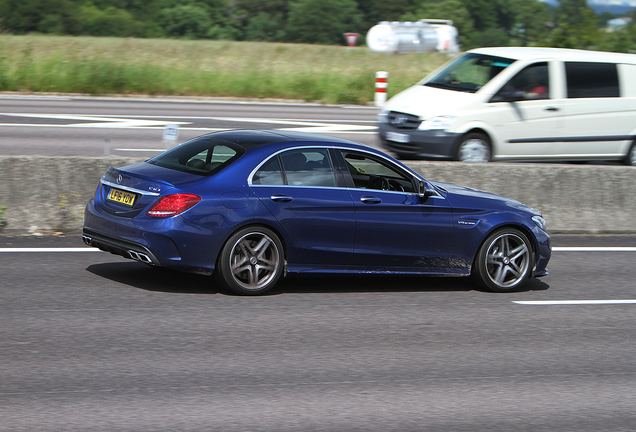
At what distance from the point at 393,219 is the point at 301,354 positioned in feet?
7.33

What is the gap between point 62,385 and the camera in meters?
5.03

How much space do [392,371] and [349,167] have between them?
2.62 metres

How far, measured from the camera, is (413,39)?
55.2m

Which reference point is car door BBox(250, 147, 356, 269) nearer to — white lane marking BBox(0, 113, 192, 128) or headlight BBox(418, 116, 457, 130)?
headlight BBox(418, 116, 457, 130)

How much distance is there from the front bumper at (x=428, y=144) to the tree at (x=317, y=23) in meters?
84.0

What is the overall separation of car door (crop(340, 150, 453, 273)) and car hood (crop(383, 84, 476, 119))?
5108 millimetres

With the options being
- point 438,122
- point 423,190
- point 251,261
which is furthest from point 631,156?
point 251,261

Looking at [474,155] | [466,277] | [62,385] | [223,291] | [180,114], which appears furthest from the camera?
[180,114]

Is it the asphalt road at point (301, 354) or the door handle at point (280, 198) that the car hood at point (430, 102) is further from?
Result: the door handle at point (280, 198)

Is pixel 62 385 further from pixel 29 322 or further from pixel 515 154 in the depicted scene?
pixel 515 154

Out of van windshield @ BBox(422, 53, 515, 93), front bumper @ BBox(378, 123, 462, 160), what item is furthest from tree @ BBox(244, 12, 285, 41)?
front bumper @ BBox(378, 123, 462, 160)

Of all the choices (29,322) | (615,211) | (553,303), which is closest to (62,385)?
(29,322)

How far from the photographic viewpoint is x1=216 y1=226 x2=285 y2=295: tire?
7.14 meters

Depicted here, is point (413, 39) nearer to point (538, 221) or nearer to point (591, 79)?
point (591, 79)
